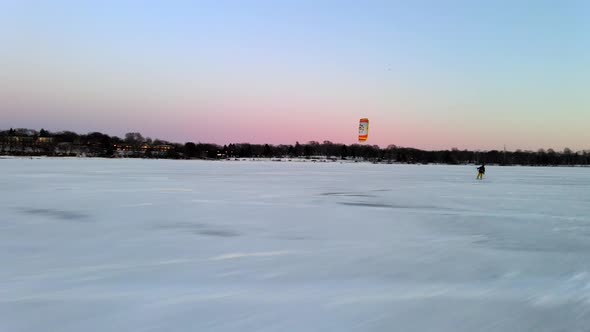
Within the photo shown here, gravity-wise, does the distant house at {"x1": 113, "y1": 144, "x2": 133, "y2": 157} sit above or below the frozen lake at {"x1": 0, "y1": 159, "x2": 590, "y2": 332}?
above

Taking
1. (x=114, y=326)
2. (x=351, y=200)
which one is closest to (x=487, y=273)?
(x=114, y=326)

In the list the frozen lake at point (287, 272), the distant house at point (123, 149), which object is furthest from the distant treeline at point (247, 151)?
the frozen lake at point (287, 272)

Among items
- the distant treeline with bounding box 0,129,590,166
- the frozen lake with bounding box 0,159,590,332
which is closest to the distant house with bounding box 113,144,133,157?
the distant treeline with bounding box 0,129,590,166

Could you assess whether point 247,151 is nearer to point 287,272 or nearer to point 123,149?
point 123,149

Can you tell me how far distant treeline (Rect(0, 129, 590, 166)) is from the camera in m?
110

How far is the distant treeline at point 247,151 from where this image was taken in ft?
361

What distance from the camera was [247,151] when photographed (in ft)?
452

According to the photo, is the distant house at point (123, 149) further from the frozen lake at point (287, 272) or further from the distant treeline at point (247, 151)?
the frozen lake at point (287, 272)

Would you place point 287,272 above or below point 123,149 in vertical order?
below

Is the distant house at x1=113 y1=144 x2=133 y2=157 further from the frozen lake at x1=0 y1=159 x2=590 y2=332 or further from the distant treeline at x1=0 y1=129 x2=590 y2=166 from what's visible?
the frozen lake at x1=0 y1=159 x2=590 y2=332

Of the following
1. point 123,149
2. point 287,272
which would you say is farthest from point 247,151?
point 287,272

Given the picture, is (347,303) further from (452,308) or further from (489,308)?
(489,308)

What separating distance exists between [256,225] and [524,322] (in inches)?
174

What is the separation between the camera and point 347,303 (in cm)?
320
